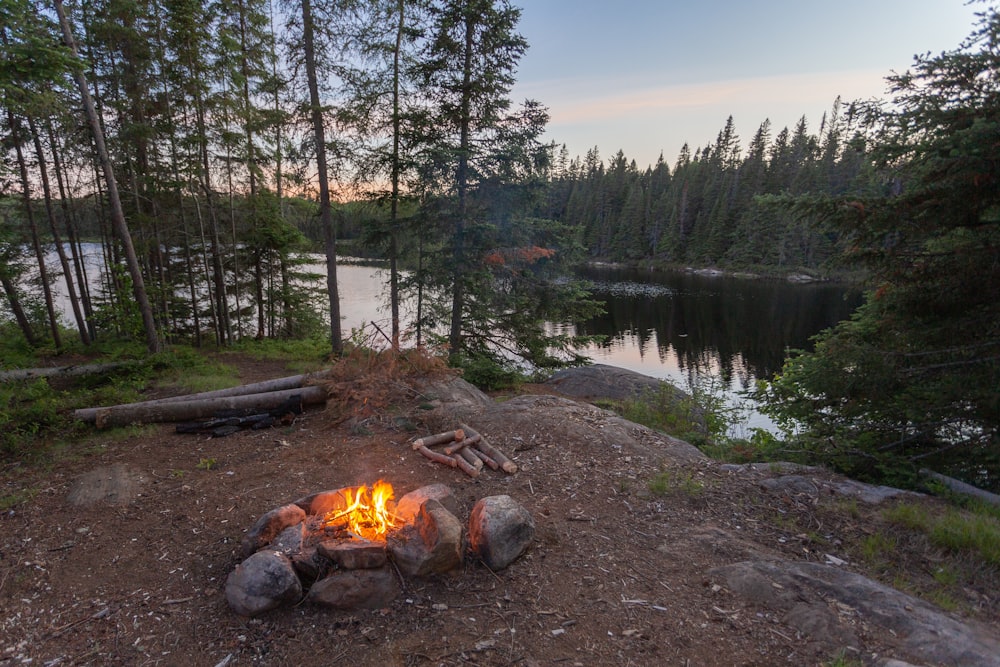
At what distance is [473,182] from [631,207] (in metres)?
60.6

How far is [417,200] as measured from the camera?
482 inches

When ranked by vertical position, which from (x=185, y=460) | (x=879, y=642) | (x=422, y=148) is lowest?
(x=185, y=460)

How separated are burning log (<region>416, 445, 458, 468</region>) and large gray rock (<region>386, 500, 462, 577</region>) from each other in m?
1.65

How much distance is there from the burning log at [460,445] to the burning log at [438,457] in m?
0.15

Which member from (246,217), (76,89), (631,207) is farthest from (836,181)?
(76,89)

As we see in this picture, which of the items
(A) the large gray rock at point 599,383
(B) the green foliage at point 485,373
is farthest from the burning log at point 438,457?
(A) the large gray rock at point 599,383

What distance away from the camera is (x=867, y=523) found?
14.6ft

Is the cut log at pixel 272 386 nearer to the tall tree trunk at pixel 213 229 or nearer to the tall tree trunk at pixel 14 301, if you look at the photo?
the tall tree trunk at pixel 213 229

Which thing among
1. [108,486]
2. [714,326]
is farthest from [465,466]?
[714,326]

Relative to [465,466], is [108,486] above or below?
below

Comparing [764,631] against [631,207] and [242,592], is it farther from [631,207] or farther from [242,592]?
[631,207]

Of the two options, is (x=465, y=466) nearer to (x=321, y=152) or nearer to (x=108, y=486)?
(x=108, y=486)

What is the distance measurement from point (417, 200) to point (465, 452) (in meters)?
8.62

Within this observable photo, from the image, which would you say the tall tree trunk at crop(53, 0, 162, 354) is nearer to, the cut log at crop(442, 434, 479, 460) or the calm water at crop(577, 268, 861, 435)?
the cut log at crop(442, 434, 479, 460)
